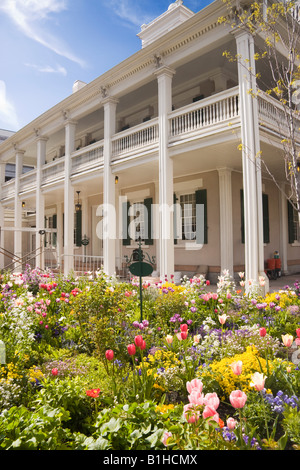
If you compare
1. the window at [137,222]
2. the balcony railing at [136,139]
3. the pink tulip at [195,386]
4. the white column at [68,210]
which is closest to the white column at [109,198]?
the balcony railing at [136,139]

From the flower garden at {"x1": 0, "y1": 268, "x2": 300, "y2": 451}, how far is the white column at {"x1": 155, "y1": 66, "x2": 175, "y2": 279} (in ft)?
9.89

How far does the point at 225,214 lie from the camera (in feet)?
34.6

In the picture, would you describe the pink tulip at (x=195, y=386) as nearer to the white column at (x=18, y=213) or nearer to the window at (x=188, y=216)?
the window at (x=188, y=216)

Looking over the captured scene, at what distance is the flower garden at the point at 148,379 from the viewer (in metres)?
1.85

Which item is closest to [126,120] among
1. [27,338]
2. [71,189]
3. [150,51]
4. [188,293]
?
[71,189]

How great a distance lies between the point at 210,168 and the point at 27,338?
8.53 meters

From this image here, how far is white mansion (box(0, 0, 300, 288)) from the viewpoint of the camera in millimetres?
7551

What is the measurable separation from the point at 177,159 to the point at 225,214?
2.51 meters

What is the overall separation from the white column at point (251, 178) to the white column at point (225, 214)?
10.8ft

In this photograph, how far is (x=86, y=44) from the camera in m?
3.65

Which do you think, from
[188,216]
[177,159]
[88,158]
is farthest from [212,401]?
[88,158]

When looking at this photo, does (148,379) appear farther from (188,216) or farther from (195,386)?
(188,216)

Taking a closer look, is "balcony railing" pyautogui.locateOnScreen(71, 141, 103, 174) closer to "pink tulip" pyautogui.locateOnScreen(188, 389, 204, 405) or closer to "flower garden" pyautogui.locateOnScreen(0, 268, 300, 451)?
"flower garden" pyautogui.locateOnScreen(0, 268, 300, 451)
